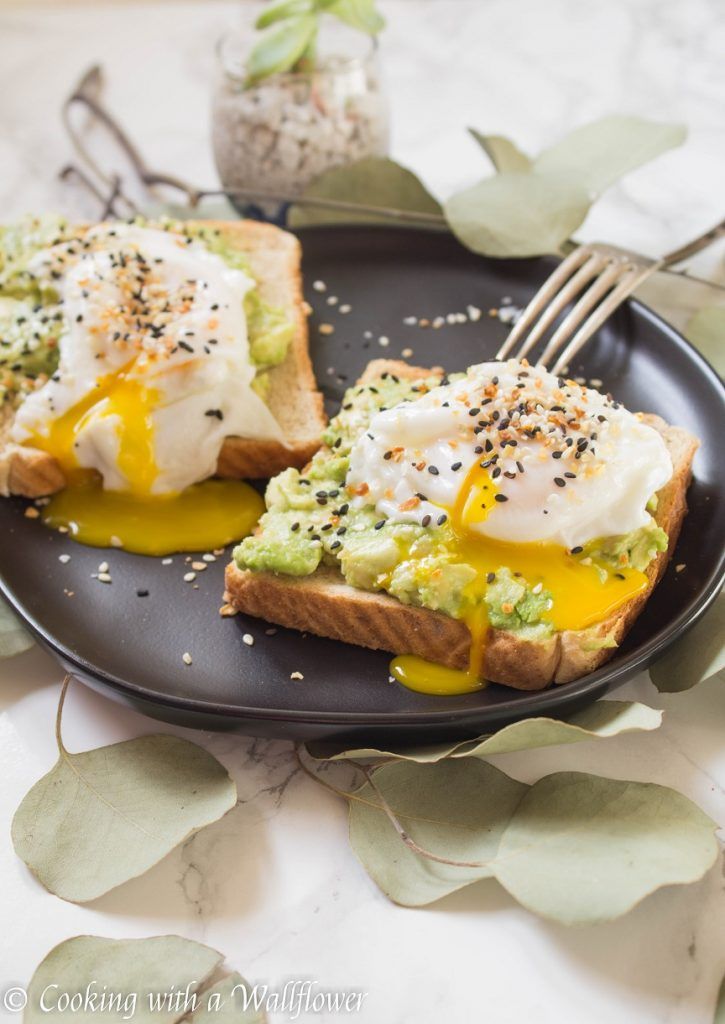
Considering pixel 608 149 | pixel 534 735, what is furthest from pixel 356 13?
pixel 534 735

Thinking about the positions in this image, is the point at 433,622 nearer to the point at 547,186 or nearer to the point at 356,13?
the point at 547,186

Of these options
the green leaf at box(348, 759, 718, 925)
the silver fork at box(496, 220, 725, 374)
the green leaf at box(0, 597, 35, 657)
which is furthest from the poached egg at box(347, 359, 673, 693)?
the green leaf at box(0, 597, 35, 657)

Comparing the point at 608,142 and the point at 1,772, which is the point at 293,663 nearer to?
the point at 1,772

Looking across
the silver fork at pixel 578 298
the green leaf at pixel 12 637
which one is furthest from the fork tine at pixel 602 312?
the green leaf at pixel 12 637

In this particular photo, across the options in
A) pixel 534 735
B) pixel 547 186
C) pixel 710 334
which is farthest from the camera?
pixel 547 186

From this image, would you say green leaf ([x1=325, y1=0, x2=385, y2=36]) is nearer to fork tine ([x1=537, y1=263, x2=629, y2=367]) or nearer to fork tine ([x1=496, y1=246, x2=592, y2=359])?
fork tine ([x1=496, y1=246, x2=592, y2=359])
